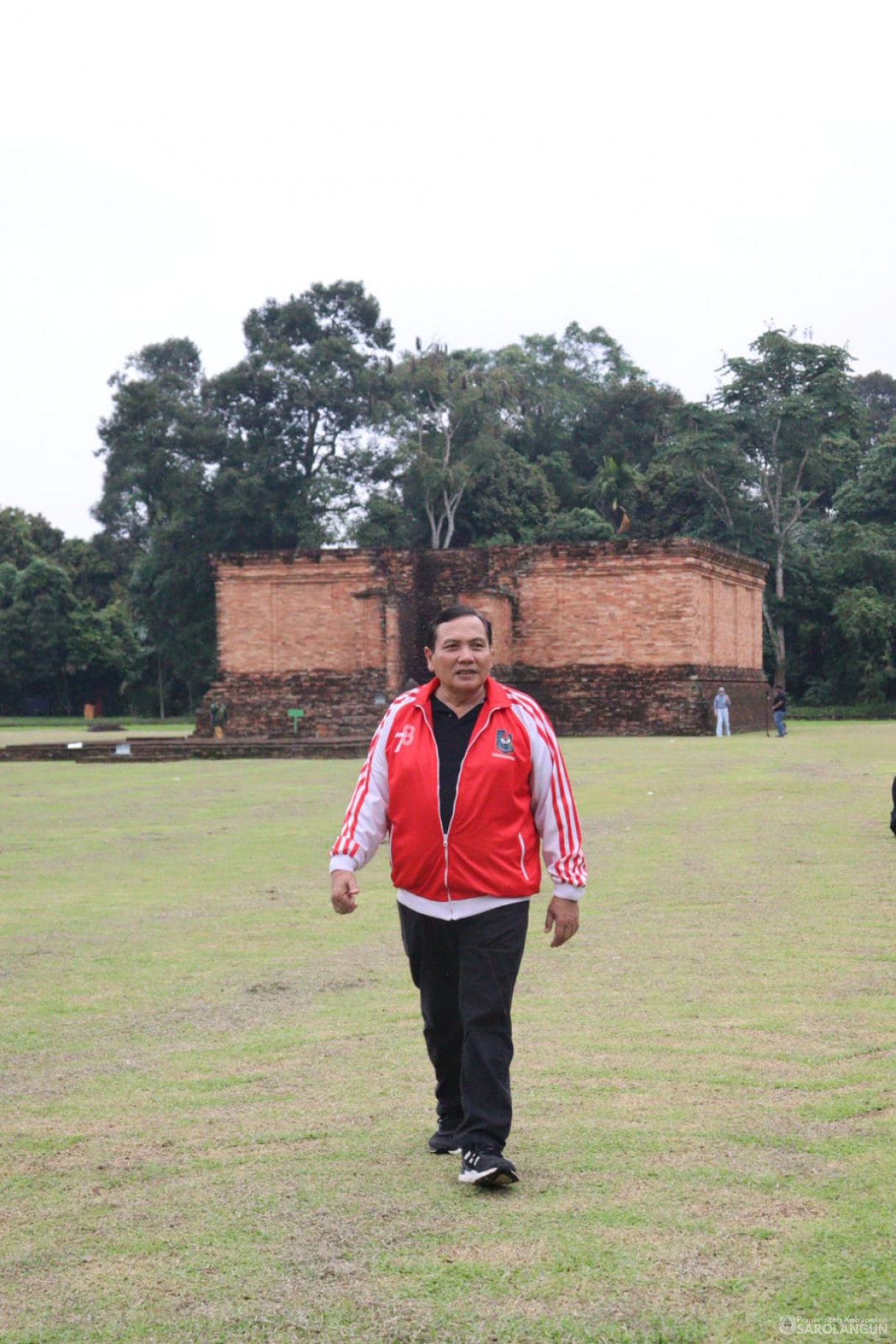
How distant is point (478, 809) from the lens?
4.32 metres

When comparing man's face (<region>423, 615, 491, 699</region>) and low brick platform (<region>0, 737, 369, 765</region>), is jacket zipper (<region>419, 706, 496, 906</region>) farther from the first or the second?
low brick platform (<region>0, 737, 369, 765</region>)

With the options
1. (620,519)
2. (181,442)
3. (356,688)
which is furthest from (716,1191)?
(620,519)

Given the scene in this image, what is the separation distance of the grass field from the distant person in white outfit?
25142 millimetres

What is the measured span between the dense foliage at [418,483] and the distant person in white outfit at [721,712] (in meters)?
12.4

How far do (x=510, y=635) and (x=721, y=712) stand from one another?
18.3 feet

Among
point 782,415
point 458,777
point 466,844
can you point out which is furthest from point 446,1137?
point 782,415

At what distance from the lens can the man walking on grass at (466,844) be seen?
4.28 meters

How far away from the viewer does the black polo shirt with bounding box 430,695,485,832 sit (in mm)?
4367

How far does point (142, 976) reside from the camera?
7.11 m

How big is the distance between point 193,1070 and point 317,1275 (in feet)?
6.78

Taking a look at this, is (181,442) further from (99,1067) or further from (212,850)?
(99,1067)

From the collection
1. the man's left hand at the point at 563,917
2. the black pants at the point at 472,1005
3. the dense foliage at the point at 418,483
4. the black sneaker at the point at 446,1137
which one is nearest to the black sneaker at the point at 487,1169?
the black pants at the point at 472,1005

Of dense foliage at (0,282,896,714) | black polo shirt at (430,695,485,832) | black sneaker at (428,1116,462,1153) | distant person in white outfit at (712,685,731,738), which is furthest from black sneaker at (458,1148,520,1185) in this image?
dense foliage at (0,282,896,714)

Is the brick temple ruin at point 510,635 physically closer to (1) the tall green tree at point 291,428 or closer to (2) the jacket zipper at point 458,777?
(1) the tall green tree at point 291,428
